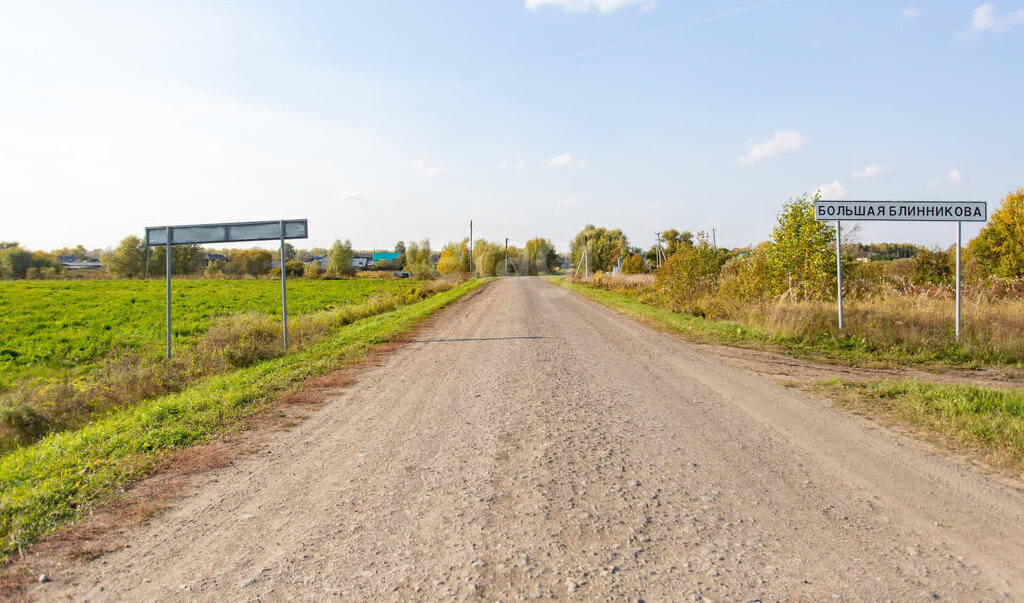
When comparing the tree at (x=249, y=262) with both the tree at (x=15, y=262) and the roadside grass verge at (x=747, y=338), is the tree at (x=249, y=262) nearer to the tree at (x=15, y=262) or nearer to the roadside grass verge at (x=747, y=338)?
Result: the tree at (x=15, y=262)

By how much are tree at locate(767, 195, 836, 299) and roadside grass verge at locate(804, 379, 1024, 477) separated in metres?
7.77

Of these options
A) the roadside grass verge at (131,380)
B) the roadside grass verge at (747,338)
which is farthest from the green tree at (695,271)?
the roadside grass verge at (131,380)

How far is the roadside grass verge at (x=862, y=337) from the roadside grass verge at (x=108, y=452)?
9067 millimetres

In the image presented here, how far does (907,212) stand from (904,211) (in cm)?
5

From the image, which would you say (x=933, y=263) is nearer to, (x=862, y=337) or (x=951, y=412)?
(x=862, y=337)

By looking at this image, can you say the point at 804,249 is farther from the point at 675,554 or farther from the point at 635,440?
the point at 675,554

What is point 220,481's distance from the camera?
4.55 m

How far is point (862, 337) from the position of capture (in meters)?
11.2

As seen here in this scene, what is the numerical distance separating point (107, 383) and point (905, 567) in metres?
11.0

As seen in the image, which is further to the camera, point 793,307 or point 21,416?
point 793,307

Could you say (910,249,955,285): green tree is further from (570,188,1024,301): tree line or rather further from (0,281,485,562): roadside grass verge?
(0,281,485,562): roadside grass verge

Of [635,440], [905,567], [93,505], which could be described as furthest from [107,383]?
[905,567]

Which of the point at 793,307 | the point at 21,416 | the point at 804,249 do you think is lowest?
the point at 21,416

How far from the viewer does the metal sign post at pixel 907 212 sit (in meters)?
10.8
